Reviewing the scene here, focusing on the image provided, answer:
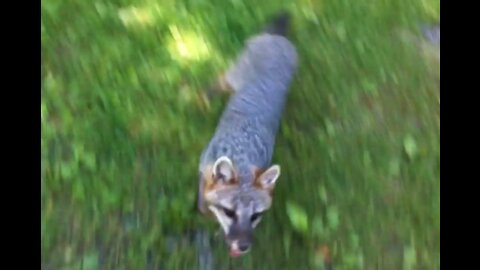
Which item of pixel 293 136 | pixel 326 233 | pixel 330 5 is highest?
pixel 330 5

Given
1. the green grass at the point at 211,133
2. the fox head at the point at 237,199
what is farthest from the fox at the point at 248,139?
the green grass at the point at 211,133

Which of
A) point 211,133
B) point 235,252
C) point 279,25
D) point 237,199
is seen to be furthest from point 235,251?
point 279,25

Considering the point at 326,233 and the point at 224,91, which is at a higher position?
the point at 224,91

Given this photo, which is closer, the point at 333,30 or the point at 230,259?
the point at 230,259

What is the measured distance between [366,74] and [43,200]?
2571mm

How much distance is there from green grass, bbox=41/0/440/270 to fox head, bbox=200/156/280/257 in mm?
302

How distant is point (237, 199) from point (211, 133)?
2.75 ft

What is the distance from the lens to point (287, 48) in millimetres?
4730

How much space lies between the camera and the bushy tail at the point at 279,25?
4.85 m

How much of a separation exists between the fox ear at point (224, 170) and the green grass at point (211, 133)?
1.41 ft

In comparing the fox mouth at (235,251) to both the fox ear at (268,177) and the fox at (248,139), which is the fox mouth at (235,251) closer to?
the fox at (248,139)

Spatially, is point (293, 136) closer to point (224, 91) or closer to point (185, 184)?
point (224, 91)

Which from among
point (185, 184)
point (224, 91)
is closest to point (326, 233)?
point (185, 184)

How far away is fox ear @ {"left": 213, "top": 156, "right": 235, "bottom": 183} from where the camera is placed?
366 centimetres
